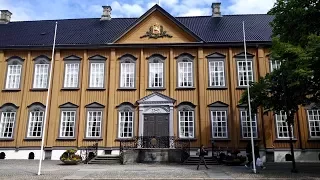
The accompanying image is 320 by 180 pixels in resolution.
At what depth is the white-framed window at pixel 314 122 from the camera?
22.3 metres

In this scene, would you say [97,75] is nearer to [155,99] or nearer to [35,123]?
[155,99]

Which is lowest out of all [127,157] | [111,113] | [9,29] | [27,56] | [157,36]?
[127,157]

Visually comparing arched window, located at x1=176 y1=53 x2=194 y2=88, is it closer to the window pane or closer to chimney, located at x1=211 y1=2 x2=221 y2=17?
the window pane

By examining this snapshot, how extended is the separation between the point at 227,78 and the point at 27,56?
54.5ft

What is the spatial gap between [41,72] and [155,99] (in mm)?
9788

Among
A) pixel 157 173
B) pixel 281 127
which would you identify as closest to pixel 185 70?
pixel 281 127

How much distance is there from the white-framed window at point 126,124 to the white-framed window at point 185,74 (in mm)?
4710

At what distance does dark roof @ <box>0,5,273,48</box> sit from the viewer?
24.9m

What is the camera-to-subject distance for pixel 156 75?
24.2m

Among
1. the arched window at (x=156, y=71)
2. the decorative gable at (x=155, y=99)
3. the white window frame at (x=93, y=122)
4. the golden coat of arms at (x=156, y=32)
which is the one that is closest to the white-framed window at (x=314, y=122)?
the decorative gable at (x=155, y=99)

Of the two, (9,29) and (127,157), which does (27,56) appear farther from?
(127,157)

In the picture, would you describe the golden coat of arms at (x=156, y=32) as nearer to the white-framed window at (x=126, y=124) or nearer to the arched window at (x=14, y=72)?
the white-framed window at (x=126, y=124)

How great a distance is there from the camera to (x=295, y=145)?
22.2 m

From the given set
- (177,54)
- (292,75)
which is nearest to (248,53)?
(177,54)
